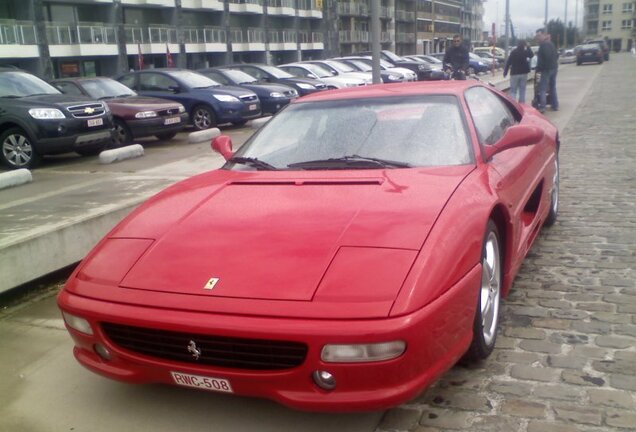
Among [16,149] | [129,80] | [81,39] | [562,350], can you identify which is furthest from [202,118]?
[81,39]

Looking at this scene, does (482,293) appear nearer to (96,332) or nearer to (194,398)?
(194,398)

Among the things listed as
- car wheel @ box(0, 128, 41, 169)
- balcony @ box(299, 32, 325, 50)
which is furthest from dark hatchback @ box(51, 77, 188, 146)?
balcony @ box(299, 32, 325, 50)

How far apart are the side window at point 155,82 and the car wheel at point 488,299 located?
41.7 ft

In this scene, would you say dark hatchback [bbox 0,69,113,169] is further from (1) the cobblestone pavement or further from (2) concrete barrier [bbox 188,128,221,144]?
(1) the cobblestone pavement

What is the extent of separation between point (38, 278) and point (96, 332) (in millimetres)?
2176

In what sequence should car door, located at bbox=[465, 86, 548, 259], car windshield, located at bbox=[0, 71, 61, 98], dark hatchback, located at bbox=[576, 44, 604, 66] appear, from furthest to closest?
dark hatchback, located at bbox=[576, 44, 604, 66] → car windshield, located at bbox=[0, 71, 61, 98] → car door, located at bbox=[465, 86, 548, 259]

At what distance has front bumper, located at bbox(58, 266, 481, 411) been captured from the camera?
2.25 m

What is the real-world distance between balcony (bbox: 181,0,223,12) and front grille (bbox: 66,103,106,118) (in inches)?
1332

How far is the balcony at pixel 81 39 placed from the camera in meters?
32.0

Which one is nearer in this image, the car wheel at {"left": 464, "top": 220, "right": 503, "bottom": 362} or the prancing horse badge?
the prancing horse badge

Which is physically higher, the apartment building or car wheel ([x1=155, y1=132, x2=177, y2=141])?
the apartment building

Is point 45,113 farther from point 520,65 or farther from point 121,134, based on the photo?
point 520,65

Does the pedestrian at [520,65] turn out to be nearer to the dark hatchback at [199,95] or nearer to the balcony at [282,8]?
the dark hatchback at [199,95]

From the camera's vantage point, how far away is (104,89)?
42.8 feet
